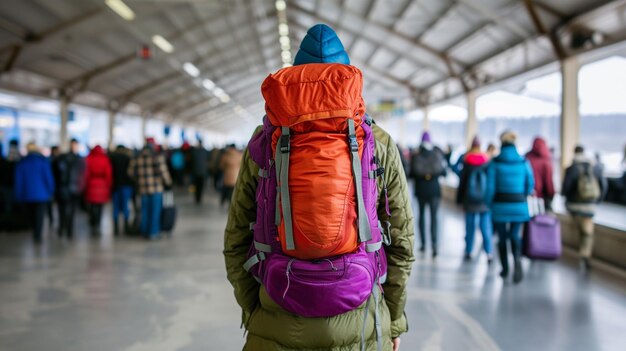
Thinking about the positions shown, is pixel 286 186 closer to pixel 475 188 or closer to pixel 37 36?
pixel 475 188

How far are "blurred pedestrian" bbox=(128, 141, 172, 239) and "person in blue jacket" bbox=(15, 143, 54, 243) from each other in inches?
50.6

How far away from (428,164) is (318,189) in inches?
208

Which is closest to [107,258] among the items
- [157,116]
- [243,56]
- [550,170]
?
[550,170]

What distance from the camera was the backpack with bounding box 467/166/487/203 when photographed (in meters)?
6.27

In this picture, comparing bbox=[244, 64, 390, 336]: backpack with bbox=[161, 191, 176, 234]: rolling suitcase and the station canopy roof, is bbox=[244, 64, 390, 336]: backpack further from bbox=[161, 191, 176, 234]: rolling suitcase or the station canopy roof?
the station canopy roof

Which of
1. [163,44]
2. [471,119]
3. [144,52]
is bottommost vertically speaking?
[471,119]

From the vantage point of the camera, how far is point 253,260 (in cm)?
160

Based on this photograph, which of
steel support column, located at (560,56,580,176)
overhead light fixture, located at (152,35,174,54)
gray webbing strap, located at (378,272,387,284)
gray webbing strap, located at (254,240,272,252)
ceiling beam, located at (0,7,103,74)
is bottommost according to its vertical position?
gray webbing strap, located at (378,272,387,284)

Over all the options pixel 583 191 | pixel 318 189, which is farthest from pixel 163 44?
pixel 318 189

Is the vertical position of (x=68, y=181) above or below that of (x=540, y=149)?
below

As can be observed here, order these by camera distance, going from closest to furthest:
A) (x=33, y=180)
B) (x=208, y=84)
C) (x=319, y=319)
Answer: (x=319, y=319), (x=33, y=180), (x=208, y=84)

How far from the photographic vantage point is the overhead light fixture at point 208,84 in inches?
969

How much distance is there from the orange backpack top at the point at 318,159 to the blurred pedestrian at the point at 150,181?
21.4 ft

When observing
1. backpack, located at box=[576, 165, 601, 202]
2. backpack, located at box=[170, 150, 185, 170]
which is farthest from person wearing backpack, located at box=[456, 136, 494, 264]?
backpack, located at box=[170, 150, 185, 170]
